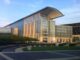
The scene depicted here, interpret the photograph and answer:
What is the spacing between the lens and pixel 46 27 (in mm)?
104750

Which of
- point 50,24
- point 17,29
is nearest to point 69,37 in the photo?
point 50,24

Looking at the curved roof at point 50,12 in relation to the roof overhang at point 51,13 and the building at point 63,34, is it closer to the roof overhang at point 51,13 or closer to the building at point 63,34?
the roof overhang at point 51,13

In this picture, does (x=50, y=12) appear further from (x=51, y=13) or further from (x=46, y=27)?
(x=46, y=27)

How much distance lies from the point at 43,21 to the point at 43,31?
15.2 feet

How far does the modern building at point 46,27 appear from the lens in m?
103

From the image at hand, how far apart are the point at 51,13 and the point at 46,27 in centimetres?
691

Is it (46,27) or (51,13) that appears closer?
(46,27)

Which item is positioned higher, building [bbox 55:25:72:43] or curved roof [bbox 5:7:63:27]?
curved roof [bbox 5:7:63:27]

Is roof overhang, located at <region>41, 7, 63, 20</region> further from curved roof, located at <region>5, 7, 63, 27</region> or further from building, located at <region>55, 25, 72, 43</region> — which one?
building, located at <region>55, 25, 72, 43</region>

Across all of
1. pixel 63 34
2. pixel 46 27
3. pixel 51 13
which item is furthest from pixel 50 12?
pixel 63 34

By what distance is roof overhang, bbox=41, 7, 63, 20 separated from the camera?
3994 inches

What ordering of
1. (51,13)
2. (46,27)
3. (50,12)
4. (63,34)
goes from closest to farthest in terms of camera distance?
(50,12), (46,27), (51,13), (63,34)

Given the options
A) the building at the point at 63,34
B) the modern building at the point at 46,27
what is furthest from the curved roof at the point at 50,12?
the building at the point at 63,34

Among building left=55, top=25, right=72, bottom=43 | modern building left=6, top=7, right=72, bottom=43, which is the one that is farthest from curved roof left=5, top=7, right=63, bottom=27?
building left=55, top=25, right=72, bottom=43
